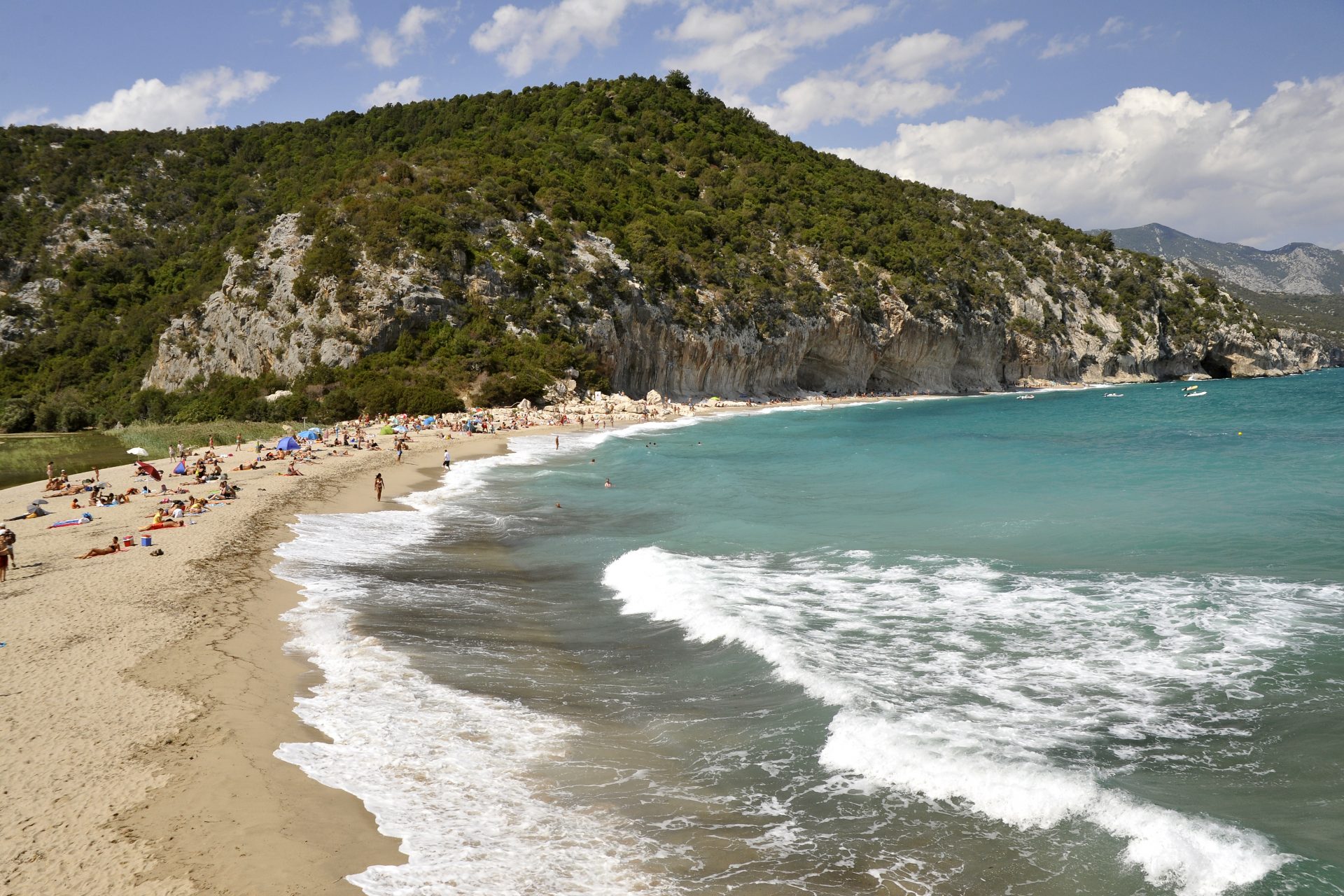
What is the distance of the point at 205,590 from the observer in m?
13.8

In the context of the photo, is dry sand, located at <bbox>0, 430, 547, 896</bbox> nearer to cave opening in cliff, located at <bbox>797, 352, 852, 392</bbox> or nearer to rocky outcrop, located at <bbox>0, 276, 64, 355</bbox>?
rocky outcrop, located at <bbox>0, 276, 64, 355</bbox>

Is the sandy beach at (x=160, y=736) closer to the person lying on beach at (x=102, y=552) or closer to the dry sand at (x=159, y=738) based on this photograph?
the dry sand at (x=159, y=738)

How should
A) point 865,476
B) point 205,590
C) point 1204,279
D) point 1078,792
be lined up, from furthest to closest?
point 1204,279
point 865,476
point 205,590
point 1078,792

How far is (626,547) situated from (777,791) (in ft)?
37.2

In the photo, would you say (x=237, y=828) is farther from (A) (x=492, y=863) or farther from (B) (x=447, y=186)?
(B) (x=447, y=186)

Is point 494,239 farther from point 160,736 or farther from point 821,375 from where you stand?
point 160,736

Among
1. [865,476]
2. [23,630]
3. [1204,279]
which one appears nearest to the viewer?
[23,630]

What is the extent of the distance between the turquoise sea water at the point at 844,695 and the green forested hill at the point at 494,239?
38.1m

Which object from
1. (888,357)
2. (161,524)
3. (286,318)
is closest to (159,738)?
(161,524)

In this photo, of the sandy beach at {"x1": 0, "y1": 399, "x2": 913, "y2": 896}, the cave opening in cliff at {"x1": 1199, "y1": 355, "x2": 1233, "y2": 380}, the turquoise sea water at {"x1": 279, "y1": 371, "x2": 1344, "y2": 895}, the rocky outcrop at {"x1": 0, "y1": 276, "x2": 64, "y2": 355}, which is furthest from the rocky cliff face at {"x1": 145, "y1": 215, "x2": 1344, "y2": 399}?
the sandy beach at {"x1": 0, "y1": 399, "x2": 913, "y2": 896}

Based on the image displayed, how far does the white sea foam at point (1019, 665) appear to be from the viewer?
7.51 meters

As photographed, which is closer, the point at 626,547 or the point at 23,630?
the point at 23,630

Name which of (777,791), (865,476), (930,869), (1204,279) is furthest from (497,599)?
(1204,279)

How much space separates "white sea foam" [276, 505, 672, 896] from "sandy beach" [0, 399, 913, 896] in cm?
28
